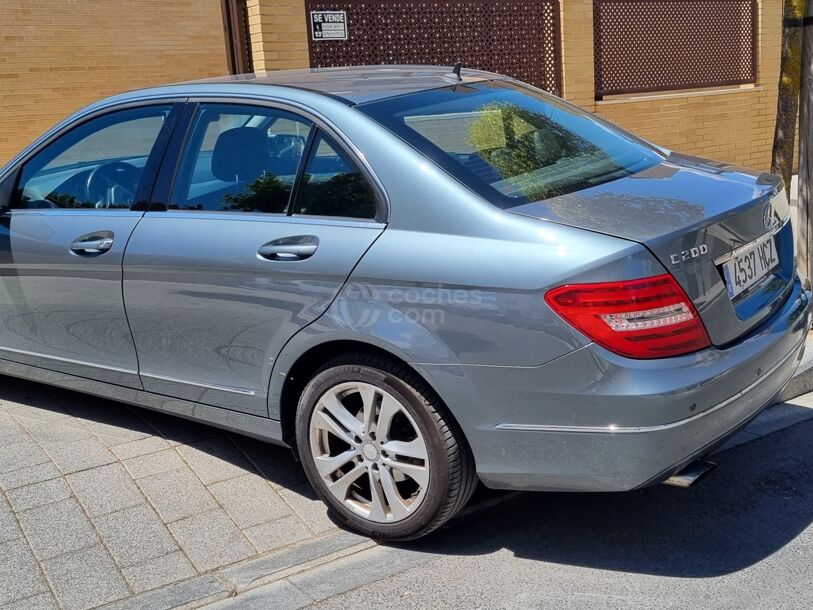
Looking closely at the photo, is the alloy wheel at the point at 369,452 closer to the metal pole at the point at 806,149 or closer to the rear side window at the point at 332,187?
the rear side window at the point at 332,187

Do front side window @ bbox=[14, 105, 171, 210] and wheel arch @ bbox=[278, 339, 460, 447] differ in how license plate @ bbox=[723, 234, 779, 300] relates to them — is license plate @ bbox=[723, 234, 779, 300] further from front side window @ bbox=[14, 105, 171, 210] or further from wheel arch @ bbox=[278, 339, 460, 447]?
front side window @ bbox=[14, 105, 171, 210]

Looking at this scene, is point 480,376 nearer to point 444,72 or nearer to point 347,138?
point 347,138

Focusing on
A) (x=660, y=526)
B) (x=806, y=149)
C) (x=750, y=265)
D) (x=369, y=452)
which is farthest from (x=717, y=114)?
(x=369, y=452)

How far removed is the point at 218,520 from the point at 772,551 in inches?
81.4

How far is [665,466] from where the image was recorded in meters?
3.09

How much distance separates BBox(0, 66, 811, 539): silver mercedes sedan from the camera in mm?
3039

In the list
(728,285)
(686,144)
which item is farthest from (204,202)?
(686,144)

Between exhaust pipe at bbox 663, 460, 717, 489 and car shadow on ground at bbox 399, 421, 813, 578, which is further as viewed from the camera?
car shadow on ground at bbox 399, 421, 813, 578

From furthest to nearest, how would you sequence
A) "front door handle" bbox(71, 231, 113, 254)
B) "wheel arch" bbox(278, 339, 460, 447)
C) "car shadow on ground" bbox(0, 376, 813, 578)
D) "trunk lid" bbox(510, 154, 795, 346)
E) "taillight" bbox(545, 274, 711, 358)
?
"front door handle" bbox(71, 231, 113, 254)
"car shadow on ground" bbox(0, 376, 813, 578)
"wheel arch" bbox(278, 339, 460, 447)
"trunk lid" bbox(510, 154, 795, 346)
"taillight" bbox(545, 274, 711, 358)

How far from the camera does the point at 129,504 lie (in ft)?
12.9

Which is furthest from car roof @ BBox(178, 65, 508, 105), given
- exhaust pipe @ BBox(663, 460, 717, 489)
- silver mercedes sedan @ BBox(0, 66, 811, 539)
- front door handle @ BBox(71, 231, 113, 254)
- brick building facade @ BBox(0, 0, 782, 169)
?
brick building facade @ BBox(0, 0, 782, 169)

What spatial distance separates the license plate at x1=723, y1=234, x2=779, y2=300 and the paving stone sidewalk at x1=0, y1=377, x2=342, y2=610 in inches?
68.3

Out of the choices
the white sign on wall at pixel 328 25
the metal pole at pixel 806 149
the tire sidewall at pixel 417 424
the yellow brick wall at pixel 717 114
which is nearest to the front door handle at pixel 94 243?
the tire sidewall at pixel 417 424

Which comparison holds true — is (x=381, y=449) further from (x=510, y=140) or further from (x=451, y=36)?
(x=451, y=36)
